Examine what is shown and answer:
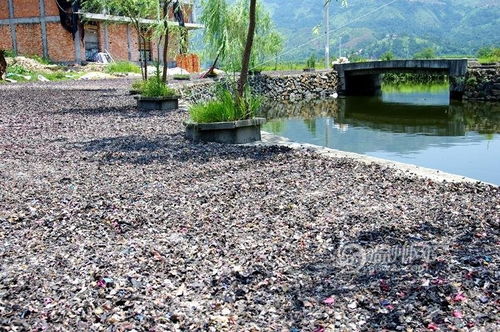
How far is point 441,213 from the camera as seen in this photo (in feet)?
15.4

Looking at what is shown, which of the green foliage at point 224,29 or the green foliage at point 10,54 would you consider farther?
the green foliage at point 10,54

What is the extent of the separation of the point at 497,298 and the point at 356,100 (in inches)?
1158

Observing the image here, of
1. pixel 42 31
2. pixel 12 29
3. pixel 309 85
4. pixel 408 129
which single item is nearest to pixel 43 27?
pixel 42 31

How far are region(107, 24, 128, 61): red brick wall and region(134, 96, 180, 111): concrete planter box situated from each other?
25.5 metres

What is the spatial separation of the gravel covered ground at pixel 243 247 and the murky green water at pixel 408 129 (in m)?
5.54

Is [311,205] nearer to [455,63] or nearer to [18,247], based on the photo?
[18,247]

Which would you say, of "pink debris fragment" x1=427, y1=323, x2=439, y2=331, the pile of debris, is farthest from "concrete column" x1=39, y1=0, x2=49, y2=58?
"pink debris fragment" x1=427, y1=323, x2=439, y2=331

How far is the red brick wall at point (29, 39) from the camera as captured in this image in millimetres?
36531

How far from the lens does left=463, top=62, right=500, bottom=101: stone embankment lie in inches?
1081

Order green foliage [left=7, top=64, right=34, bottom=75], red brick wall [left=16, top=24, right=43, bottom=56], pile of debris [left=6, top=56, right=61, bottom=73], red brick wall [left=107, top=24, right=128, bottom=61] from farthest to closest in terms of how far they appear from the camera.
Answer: red brick wall [left=107, top=24, right=128, bottom=61] → red brick wall [left=16, top=24, right=43, bottom=56] → pile of debris [left=6, top=56, right=61, bottom=73] → green foliage [left=7, top=64, right=34, bottom=75]

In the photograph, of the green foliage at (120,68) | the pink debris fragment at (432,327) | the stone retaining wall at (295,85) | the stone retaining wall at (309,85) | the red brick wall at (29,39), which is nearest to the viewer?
the pink debris fragment at (432,327)

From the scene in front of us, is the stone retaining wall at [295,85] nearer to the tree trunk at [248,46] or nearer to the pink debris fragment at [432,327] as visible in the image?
the tree trunk at [248,46]

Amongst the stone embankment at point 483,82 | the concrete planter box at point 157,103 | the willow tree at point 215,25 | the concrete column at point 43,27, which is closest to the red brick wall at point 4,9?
the concrete column at point 43,27

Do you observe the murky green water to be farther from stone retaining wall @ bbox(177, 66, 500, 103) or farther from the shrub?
the shrub
